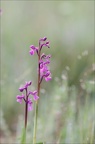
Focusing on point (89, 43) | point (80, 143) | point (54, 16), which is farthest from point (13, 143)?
point (54, 16)

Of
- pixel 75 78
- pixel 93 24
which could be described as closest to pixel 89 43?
pixel 93 24

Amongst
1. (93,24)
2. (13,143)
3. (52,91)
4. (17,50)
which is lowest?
(13,143)

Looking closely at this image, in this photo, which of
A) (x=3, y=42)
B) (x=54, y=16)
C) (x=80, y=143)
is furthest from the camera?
(x=54, y=16)

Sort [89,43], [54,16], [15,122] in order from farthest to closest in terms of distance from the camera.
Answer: [54,16], [89,43], [15,122]

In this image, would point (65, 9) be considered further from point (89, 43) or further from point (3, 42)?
point (3, 42)

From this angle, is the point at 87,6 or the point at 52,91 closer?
the point at 52,91

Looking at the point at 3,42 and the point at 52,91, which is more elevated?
the point at 3,42
